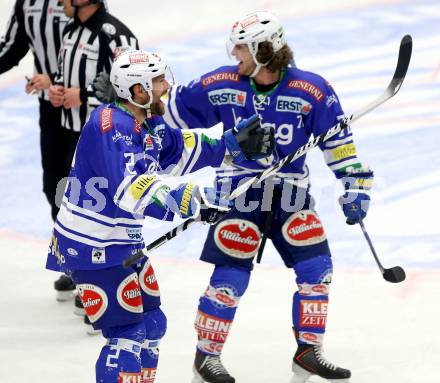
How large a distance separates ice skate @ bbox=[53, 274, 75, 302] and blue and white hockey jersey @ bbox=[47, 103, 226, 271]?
1693mm

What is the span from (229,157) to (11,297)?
2138 mm

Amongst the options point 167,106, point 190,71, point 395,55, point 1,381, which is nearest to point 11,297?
point 1,381

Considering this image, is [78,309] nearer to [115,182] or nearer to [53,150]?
[53,150]

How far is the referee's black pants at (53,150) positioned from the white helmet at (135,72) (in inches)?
77.5

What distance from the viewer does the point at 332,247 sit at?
6.93 meters

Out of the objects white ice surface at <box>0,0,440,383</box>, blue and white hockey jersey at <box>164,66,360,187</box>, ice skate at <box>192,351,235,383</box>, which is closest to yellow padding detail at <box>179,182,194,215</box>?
blue and white hockey jersey at <box>164,66,360,187</box>

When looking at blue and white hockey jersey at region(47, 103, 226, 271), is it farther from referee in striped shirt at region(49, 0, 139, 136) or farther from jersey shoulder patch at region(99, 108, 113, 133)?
referee in striped shirt at region(49, 0, 139, 136)

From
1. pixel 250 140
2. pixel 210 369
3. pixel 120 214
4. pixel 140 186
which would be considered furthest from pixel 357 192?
pixel 140 186

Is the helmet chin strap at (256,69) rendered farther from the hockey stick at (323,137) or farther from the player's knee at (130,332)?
the player's knee at (130,332)

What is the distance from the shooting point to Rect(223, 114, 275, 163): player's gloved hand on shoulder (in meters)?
4.81

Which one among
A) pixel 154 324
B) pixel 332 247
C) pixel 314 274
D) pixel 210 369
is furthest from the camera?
pixel 332 247

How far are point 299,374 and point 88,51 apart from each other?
215 centimetres

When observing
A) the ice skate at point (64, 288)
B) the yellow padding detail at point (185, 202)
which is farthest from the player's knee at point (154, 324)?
the ice skate at point (64, 288)

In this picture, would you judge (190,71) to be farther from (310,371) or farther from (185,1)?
(310,371)
